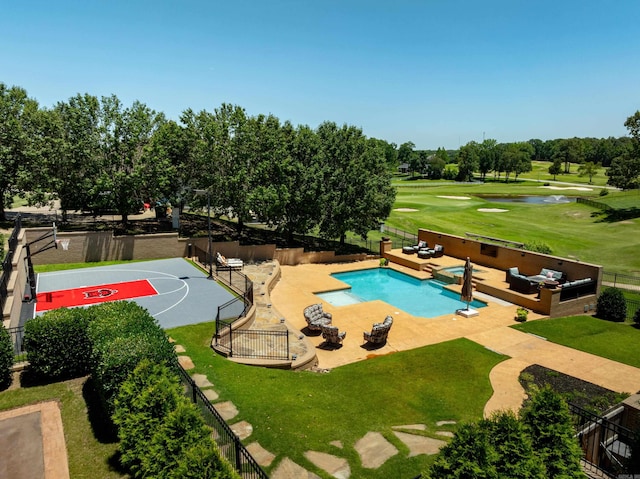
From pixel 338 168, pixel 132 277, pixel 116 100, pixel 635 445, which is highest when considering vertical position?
pixel 116 100

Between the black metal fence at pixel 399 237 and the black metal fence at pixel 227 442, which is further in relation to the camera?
the black metal fence at pixel 399 237

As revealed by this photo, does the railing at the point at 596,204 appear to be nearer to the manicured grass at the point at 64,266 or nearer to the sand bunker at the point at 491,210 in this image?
the sand bunker at the point at 491,210

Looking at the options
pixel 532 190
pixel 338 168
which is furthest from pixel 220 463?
pixel 532 190

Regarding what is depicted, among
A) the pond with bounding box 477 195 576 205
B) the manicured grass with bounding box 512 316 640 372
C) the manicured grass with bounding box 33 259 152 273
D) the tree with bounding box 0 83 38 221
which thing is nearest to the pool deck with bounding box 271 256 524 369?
the manicured grass with bounding box 512 316 640 372

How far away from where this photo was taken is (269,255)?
33812mm

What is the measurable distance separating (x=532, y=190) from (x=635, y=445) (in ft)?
322

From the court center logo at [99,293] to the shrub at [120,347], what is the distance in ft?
36.7

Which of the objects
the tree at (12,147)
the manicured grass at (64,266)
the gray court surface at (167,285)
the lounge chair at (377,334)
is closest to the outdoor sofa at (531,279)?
the lounge chair at (377,334)

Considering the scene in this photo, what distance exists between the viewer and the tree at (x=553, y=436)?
7.68m

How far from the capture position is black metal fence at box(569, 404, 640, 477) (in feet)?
31.0

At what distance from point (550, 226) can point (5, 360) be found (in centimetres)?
5344

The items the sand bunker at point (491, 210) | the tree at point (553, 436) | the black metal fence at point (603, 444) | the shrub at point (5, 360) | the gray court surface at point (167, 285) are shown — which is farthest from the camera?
the sand bunker at point (491, 210)

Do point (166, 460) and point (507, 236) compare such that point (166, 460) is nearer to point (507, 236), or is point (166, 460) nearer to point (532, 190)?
point (507, 236)

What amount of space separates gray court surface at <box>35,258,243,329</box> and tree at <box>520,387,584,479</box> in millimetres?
14647
